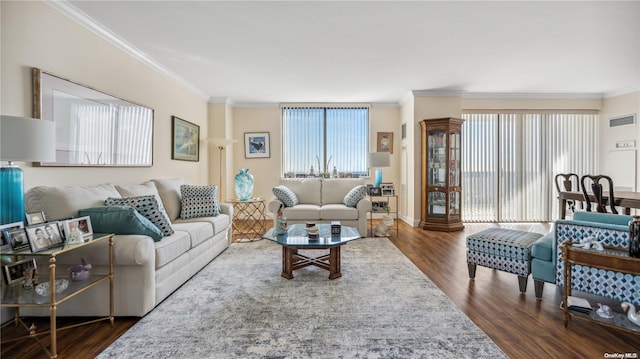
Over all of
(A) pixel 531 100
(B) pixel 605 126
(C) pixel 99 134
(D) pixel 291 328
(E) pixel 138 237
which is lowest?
(D) pixel 291 328

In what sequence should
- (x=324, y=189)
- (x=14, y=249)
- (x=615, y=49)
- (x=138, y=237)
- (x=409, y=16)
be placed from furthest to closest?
1. (x=324, y=189)
2. (x=615, y=49)
3. (x=409, y=16)
4. (x=138, y=237)
5. (x=14, y=249)

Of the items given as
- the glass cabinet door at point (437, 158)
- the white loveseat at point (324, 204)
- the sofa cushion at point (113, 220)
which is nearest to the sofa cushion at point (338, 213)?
the white loveseat at point (324, 204)

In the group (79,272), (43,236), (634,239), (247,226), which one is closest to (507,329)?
(634,239)

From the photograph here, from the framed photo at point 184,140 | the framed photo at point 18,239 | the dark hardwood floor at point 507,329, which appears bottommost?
the dark hardwood floor at point 507,329

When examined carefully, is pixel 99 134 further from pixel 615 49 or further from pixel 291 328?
pixel 615 49

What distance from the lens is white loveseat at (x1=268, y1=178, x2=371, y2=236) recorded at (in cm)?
469

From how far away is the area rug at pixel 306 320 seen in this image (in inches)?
68.3

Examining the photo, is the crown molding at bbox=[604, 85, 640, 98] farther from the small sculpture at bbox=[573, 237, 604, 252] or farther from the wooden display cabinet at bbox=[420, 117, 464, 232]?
the small sculpture at bbox=[573, 237, 604, 252]

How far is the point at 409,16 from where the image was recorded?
2777 millimetres

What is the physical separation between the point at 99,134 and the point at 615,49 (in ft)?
20.6

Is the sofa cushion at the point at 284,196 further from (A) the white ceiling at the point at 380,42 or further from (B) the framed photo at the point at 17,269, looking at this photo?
(B) the framed photo at the point at 17,269

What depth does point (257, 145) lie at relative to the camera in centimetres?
632

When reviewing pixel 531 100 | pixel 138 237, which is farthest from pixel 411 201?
pixel 138 237

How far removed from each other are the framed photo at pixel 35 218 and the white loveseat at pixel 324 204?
299 centimetres
